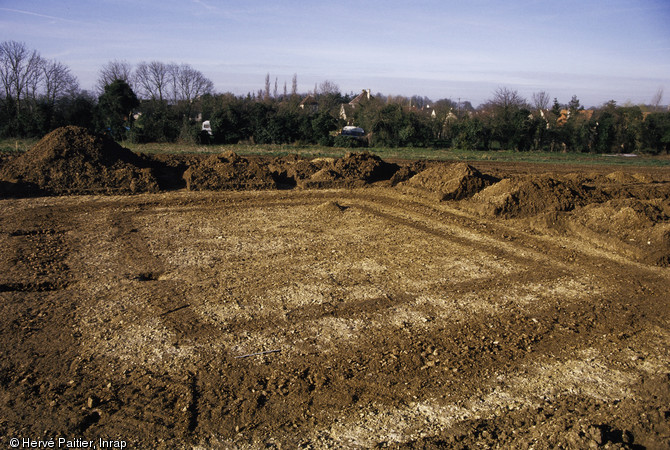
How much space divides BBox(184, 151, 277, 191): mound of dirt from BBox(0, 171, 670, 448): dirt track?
4.40m

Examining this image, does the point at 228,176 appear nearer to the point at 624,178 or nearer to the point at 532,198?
the point at 532,198

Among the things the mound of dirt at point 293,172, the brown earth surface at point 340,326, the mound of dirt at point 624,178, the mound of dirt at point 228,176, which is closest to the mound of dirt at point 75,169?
the mound of dirt at point 228,176

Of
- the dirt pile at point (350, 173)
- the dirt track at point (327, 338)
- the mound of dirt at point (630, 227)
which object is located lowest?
the dirt track at point (327, 338)

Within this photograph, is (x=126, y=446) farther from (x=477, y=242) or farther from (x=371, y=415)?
(x=477, y=242)

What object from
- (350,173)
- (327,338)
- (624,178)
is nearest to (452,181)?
(350,173)

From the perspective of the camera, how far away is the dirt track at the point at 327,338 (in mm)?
→ 3943

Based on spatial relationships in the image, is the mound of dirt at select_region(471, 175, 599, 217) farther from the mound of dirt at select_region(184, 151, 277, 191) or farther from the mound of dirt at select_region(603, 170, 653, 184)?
the mound of dirt at select_region(184, 151, 277, 191)

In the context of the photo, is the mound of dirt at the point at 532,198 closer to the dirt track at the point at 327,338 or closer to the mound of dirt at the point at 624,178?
the dirt track at the point at 327,338

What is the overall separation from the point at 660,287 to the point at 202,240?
26.6ft

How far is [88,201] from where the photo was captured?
1214 centimetres

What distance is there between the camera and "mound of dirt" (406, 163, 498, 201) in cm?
1298

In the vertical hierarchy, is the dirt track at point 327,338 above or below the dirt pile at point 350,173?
below

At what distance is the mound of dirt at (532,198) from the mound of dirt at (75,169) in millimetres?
9686

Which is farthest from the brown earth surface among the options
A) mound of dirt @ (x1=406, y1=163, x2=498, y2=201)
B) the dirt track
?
mound of dirt @ (x1=406, y1=163, x2=498, y2=201)
